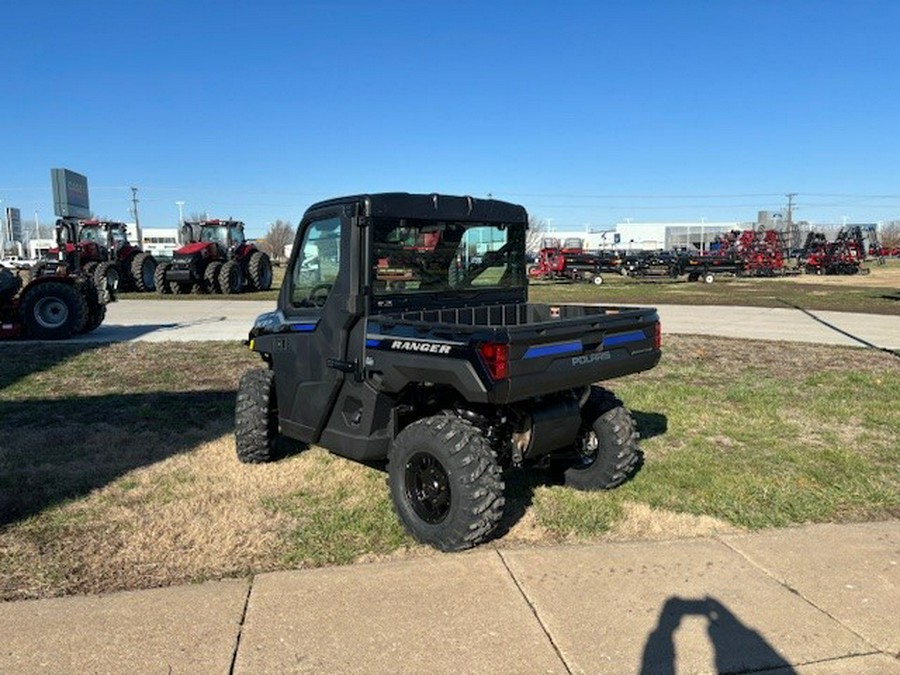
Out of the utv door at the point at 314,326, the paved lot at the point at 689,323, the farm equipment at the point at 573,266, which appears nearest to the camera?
the utv door at the point at 314,326

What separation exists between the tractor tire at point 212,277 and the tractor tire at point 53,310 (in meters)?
11.0

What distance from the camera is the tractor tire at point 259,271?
25.4 m

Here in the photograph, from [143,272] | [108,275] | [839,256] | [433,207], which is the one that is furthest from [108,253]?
[839,256]

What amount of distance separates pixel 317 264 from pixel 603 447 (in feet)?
7.65

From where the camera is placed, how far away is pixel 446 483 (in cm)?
405

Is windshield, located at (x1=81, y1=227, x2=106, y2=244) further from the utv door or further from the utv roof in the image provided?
the utv roof

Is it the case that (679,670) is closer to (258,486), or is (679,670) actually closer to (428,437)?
(428,437)

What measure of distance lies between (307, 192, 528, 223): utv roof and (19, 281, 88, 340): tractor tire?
33.1 ft

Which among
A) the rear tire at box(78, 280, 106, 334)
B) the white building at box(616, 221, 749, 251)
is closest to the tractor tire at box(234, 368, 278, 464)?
the rear tire at box(78, 280, 106, 334)

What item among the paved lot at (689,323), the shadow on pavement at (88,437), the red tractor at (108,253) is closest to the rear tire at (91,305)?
the paved lot at (689,323)

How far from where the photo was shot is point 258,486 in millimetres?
4988

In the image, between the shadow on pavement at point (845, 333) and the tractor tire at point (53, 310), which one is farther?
the tractor tire at point (53, 310)

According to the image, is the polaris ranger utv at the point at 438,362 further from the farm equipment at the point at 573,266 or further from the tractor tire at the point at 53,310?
the farm equipment at the point at 573,266

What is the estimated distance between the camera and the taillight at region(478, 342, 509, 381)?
3570 millimetres
